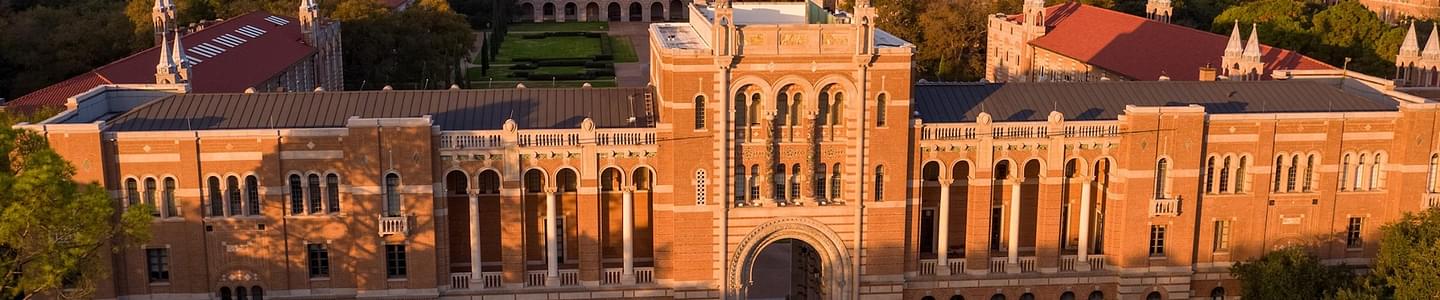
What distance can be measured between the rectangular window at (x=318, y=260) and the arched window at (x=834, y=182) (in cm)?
1701

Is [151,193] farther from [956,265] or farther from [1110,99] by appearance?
[1110,99]

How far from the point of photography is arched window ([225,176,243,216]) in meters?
44.7

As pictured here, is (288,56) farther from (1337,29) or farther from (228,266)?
(1337,29)

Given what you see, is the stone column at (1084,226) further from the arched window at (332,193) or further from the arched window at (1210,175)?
the arched window at (332,193)

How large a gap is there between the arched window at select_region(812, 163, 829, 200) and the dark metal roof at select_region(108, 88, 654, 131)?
6.14 metres

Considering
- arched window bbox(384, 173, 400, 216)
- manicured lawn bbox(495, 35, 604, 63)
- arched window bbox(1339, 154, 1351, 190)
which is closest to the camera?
arched window bbox(384, 173, 400, 216)

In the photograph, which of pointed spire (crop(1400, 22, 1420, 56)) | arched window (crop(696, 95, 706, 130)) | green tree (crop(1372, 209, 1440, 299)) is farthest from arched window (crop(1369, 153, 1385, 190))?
arched window (crop(696, 95, 706, 130))

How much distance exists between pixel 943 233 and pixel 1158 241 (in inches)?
316

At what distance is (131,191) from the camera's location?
1751 inches

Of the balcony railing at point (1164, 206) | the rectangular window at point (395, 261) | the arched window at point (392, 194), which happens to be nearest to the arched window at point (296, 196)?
the arched window at point (392, 194)

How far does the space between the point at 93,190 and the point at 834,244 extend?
23561 mm

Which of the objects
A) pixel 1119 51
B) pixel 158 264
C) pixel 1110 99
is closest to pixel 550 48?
pixel 1119 51

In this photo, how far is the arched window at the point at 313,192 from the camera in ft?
148

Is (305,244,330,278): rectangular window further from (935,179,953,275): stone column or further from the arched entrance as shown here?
(935,179,953,275): stone column
